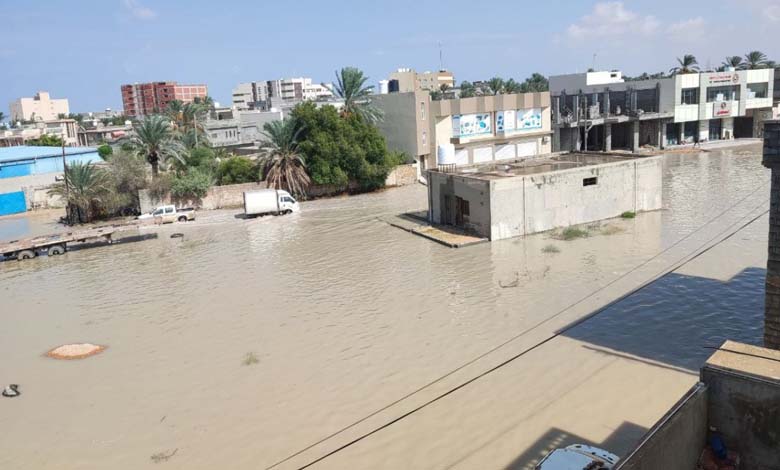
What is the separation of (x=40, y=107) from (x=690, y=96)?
182928 mm

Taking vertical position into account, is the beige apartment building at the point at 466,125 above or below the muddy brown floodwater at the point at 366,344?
above

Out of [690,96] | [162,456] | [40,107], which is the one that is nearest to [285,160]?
[162,456]

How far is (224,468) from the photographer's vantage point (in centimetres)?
1155

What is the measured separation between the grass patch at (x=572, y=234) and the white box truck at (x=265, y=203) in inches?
702

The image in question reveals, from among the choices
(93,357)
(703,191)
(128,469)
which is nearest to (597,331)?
(128,469)

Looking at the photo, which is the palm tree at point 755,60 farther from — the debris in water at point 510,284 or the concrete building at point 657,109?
the debris in water at point 510,284

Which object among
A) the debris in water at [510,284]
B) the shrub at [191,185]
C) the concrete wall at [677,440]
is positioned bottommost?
the debris in water at [510,284]

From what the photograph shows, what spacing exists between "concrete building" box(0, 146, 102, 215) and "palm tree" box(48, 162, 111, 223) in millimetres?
3284

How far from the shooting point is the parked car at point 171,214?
38.0 metres

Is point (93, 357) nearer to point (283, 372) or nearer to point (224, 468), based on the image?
point (283, 372)

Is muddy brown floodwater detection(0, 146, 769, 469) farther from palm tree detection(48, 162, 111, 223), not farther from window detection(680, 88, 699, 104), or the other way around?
window detection(680, 88, 699, 104)

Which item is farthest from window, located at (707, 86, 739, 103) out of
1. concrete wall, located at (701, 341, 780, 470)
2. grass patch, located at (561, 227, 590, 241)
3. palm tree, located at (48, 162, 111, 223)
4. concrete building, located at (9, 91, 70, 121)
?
concrete building, located at (9, 91, 70, 121)

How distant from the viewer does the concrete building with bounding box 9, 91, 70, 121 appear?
596ft

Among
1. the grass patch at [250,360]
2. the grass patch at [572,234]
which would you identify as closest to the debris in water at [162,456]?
the grass patch at [250,360]
